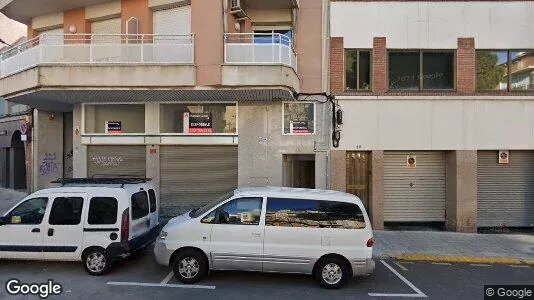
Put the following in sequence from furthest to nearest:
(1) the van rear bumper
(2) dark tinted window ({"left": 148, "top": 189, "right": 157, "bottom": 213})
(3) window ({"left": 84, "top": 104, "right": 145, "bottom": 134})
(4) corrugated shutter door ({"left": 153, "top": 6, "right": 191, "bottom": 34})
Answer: (3) window ({"left": 84, "top": 104, "right": 145, "bottom": 134})
(4) corrugated shutter door ({"left": 153, "top": 6, "right": 191, "bottom": 34})
(2) dark tinted window ({"left": 148, "top": 189, "right": 157, "bottom": 213})
(1) the van rear bumper

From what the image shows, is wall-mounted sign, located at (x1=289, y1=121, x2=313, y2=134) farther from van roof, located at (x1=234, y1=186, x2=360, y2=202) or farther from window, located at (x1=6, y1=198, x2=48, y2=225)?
window, located at (x1=6, y1=198, x2=48, y2=225)

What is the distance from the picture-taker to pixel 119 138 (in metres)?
12.2

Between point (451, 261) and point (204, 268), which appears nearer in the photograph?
point (204, 268)

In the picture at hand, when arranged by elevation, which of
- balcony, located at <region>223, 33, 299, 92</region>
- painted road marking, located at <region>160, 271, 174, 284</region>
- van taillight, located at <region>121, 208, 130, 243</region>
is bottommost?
A: painted road marking, located at <region>160, 271, 174, 284</region>

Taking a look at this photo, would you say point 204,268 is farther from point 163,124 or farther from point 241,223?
point 163,124

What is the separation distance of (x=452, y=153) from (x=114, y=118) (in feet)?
36.7

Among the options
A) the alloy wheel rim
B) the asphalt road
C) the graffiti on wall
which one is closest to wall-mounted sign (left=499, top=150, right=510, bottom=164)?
the asphalt road

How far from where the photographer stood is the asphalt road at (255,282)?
630 cm

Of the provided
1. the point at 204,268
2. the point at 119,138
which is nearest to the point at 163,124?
the point at 119,138

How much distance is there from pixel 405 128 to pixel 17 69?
12144 millimetres

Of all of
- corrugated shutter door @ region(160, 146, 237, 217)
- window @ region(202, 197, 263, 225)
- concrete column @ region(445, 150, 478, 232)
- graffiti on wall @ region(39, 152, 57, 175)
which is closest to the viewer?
window @ region(202, 197, 263, 225)

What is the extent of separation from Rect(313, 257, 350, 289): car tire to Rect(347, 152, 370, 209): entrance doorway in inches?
216

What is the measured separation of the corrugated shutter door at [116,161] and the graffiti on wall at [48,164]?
10.6 ft

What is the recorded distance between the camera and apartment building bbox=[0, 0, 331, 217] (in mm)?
10273
